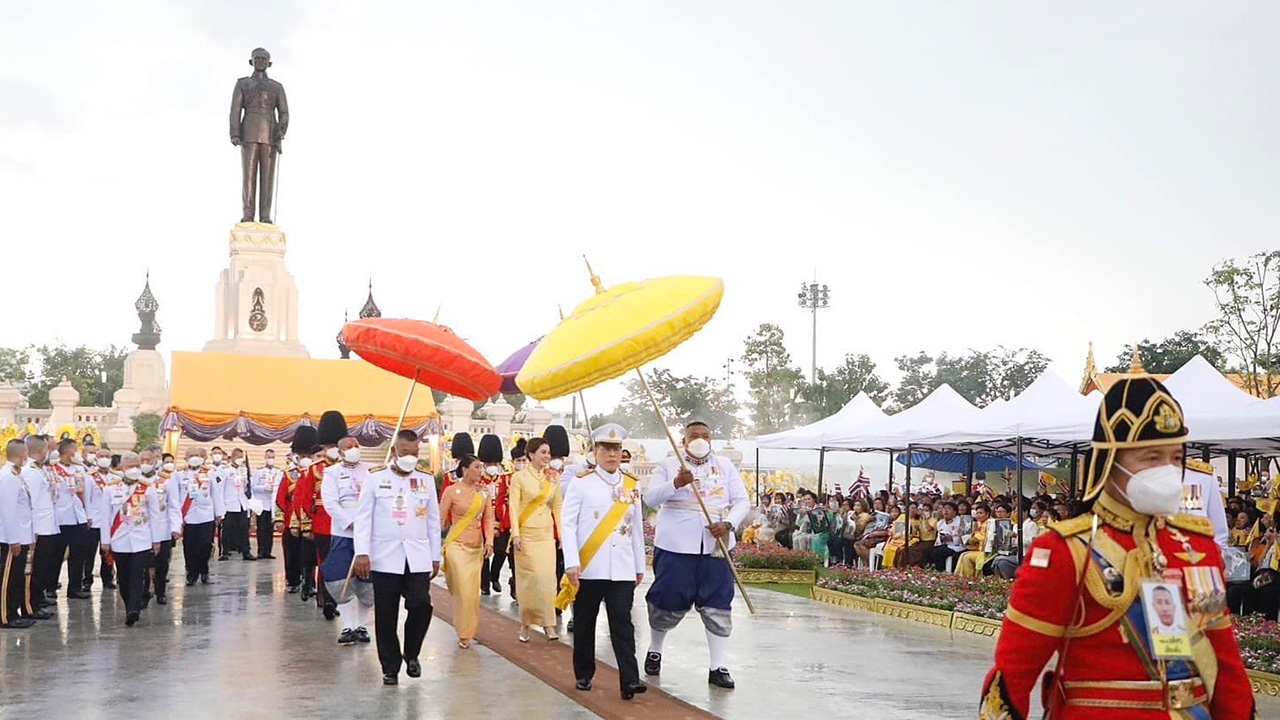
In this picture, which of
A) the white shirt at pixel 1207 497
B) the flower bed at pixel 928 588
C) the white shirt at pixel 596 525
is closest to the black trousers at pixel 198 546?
the flower bed at pixel 928 588

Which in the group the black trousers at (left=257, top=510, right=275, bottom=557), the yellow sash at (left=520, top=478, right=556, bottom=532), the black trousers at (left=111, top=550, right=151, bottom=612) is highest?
the yellow sash at (left=520, top=478, right=556, bottom=532)

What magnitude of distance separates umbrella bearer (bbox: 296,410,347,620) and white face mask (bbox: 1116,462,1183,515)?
34.4 ft

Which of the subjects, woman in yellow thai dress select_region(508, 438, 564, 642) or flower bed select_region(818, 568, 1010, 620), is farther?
flower bed select_region(818, 568, 1010, 620)

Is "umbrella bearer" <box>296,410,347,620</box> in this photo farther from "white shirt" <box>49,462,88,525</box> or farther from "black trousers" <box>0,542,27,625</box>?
"black trousers" <box>0,542,27,625</box>

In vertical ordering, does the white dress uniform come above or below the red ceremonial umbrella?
below

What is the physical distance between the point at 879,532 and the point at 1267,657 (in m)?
10.2

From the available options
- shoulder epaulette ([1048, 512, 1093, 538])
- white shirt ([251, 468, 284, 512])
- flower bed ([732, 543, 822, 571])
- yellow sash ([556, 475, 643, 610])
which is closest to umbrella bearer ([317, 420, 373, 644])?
yellow sash ([556, 475, 643, 610])

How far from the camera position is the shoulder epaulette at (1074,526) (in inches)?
147

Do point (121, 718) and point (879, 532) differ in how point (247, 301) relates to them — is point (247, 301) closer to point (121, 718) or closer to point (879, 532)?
point (879, 532)

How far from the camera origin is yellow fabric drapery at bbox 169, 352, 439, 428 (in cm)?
3222

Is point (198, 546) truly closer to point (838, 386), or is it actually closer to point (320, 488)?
point (320, 488)

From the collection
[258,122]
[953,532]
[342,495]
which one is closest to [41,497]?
[342,495]

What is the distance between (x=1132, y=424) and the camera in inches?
149

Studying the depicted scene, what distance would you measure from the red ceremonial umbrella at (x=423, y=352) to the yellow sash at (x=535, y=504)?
159 cm
